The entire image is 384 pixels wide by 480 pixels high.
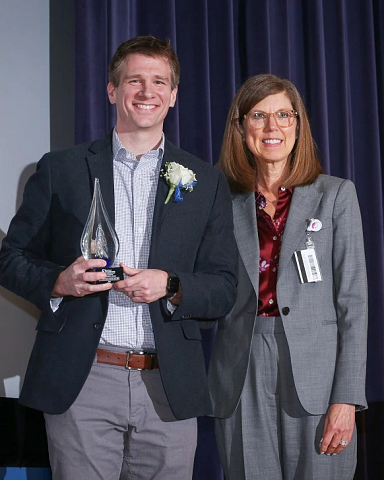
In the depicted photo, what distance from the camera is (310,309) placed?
2322mm

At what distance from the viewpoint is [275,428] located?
2303mm

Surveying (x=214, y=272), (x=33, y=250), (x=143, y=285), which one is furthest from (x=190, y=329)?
(x=33, y=250)

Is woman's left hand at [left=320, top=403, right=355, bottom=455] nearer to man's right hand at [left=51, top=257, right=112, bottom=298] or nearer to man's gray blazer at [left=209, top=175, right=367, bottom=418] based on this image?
man's gray blazer at [left=209, top=175, right=367, bottom=418]

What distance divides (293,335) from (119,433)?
64cm

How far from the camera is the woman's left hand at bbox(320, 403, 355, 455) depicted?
7.26 ft

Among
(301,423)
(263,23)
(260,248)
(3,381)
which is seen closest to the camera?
(301,423)

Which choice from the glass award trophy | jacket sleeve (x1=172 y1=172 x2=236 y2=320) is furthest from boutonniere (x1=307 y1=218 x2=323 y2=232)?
the glass award trophy

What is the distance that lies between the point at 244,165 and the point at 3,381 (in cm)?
141

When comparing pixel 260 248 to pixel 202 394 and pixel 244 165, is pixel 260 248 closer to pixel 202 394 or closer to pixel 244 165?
pixel 244 165

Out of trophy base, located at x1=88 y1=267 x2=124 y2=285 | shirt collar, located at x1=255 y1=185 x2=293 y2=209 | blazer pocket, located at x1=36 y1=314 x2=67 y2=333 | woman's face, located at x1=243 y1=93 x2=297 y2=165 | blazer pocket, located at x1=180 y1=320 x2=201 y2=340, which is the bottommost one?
blazer pocket, located at x1=180 y1=320 x2=201 y2=340

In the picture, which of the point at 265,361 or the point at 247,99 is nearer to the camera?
the point at 265,361

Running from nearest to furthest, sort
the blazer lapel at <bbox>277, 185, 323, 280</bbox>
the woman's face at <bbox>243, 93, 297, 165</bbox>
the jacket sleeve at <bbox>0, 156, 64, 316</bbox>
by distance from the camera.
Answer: the jacket sleeve at <bbox>0, 156, 64, 316</bbox>
the blazer lapel at <bbox>277, 185, 323, 280</bbox>
the woman's face at <bbox>243, 93, 297, 165</bbox>

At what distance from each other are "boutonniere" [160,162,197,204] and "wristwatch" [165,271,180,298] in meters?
0.27

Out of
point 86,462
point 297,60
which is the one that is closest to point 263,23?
point 297,60
